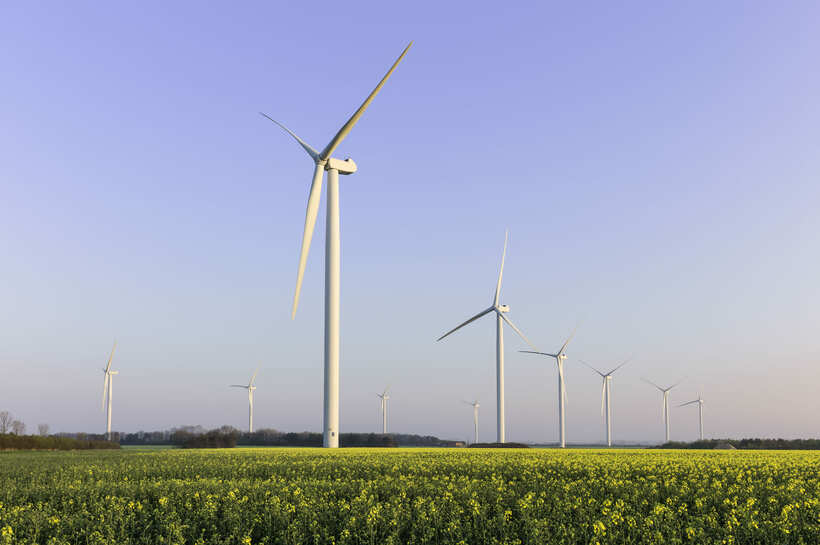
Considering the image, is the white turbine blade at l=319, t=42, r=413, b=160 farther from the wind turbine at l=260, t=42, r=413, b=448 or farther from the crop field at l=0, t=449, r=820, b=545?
the crop field at l=0, t=449, r=820, b=545

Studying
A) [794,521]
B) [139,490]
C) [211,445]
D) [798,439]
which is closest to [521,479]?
[794,521]

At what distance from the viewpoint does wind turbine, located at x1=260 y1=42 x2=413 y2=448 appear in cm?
5588

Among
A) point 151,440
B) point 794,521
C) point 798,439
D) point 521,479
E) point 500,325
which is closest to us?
point 794,521

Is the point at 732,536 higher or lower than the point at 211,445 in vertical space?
higher

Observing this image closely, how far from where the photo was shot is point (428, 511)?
15.1 meters

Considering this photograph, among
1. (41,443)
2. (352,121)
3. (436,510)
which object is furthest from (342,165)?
(436,510)

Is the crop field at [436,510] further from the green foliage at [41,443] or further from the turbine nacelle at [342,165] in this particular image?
the green foliage at [41,443]

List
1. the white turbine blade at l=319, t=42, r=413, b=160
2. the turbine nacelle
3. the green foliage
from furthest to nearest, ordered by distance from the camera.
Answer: the green foliage, the turbine nacelle, the white turbine blade at l=319, t=42, r=413, b=160

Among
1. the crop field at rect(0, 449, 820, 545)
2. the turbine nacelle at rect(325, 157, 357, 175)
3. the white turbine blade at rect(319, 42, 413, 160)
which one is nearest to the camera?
the crop field at rect(0, 449, 820, 545)

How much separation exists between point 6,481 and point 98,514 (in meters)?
→ 9.76

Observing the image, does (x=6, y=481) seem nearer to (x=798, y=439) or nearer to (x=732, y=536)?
(x=732, y=536)

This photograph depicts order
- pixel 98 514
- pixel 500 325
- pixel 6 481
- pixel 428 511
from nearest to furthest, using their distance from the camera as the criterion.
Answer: pixel 428 511 → pixel 98 514 → pixel 6 481 → pixel 500 325

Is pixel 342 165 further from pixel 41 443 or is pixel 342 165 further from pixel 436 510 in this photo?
pixel 436 510

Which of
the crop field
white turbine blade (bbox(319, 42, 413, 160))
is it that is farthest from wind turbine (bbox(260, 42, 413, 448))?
the crop field
